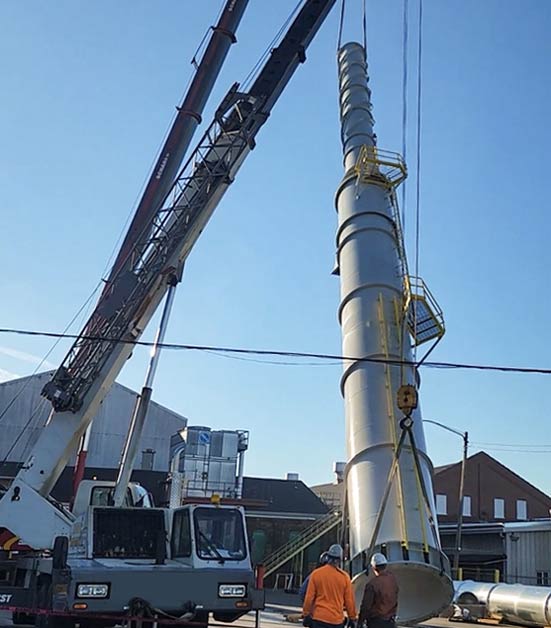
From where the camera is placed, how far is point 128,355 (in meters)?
14.0

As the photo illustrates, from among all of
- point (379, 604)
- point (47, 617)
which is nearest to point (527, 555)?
point (379, 604)

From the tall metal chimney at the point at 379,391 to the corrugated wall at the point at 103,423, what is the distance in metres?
27.1

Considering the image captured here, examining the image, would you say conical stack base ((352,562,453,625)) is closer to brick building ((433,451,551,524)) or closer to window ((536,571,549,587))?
window ((536,571,549,587))

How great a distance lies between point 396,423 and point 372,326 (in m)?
2.04

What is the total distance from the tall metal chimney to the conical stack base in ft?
0.05

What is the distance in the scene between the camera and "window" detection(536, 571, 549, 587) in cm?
2948

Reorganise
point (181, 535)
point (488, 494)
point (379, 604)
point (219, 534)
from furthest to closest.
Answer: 1. point (488, 494)
2. point (181, 535)
3. point (219, 534)
4. point (379, 604)

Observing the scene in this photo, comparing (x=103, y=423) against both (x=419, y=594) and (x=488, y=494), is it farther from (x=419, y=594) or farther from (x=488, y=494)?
(x=419, y=594)

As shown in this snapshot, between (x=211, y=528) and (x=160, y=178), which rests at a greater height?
(x=160, y=178)

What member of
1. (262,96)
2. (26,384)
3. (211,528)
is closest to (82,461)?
(211,528)

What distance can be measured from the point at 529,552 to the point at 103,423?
917 inches

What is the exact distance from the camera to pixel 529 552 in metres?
30.9

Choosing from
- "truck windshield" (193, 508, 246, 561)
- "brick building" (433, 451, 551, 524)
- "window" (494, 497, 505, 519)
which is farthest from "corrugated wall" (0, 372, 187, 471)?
"truck windshield" (193, 508, 246, 561)

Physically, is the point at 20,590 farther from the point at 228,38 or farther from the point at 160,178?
the point at 228,38
